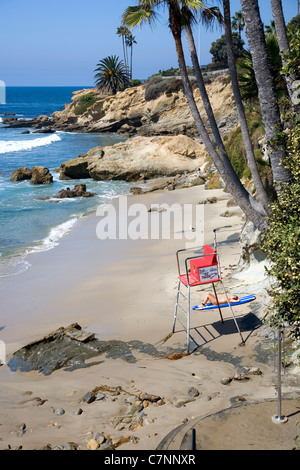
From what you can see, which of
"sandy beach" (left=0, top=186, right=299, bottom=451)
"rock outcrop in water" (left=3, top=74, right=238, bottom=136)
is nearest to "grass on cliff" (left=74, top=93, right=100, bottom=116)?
"rock outcrop in water" (left=3, top=74, right=238, bottom=136)

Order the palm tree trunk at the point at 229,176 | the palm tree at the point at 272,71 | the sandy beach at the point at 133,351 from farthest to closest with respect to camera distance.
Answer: the palm tree at the point at 272,71, the palm tree trunk at the point at 229,176, the sandy beach at the point at 133,351

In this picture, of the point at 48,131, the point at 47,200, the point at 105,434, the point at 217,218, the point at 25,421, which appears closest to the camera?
the point at 105,434

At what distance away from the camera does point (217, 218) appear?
64.1 feet

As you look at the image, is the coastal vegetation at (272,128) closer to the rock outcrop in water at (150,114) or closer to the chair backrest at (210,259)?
the chair backrest at (210,259)

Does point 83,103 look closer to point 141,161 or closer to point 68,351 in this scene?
point 141,161

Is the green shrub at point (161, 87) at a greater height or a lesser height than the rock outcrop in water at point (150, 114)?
greater

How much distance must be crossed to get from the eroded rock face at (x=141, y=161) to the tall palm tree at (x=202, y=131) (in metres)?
21.7

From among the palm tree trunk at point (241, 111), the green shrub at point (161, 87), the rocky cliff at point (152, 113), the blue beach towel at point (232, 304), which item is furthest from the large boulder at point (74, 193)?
the green shrub at point (161, 87)

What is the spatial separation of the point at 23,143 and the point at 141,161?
100 feet

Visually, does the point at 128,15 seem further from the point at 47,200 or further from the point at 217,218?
the point at 47,200

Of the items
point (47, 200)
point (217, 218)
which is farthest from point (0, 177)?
point (217, 218)

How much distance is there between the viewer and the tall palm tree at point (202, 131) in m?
11.0

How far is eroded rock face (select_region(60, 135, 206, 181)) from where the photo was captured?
34531 mm

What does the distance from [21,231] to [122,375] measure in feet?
48.0
